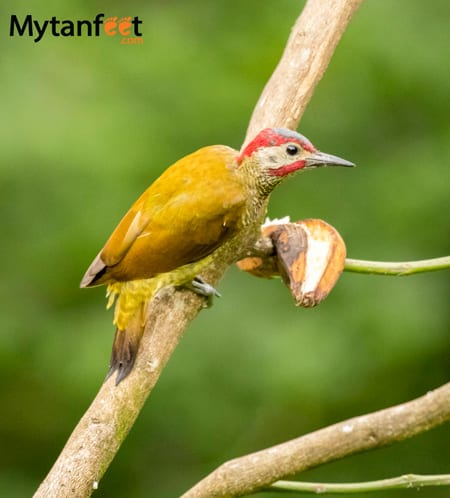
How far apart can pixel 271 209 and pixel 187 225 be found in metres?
1.21

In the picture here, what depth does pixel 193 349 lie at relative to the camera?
12.2 feet

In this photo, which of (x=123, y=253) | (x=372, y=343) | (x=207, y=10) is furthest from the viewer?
(x=207, y=10)

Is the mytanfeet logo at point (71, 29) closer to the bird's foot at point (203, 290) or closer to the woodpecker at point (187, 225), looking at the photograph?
the woodpecker at point (187, 225)

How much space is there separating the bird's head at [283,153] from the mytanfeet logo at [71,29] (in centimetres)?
175

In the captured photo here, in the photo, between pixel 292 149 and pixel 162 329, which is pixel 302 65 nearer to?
pixel 292 149

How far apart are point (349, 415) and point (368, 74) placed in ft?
4.10

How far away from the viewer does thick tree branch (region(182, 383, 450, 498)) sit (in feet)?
6.82

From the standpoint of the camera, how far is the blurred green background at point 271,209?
12.3 ft

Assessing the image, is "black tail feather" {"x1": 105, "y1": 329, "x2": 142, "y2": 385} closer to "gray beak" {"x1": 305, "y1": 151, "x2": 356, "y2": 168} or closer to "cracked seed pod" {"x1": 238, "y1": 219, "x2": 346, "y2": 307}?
"cracked seed pod" {"x1": 238, "y1": 219, "x2": 346, "y2": 307}

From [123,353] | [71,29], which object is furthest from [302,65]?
[71,29]

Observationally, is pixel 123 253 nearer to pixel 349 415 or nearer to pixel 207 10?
pixel 349 415

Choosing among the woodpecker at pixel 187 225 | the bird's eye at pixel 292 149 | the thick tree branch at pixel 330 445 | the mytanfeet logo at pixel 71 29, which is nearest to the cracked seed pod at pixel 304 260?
the woodpecker at pixel 187 225

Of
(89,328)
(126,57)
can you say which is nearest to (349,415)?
(89,328)

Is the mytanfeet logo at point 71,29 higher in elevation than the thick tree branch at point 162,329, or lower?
higher
